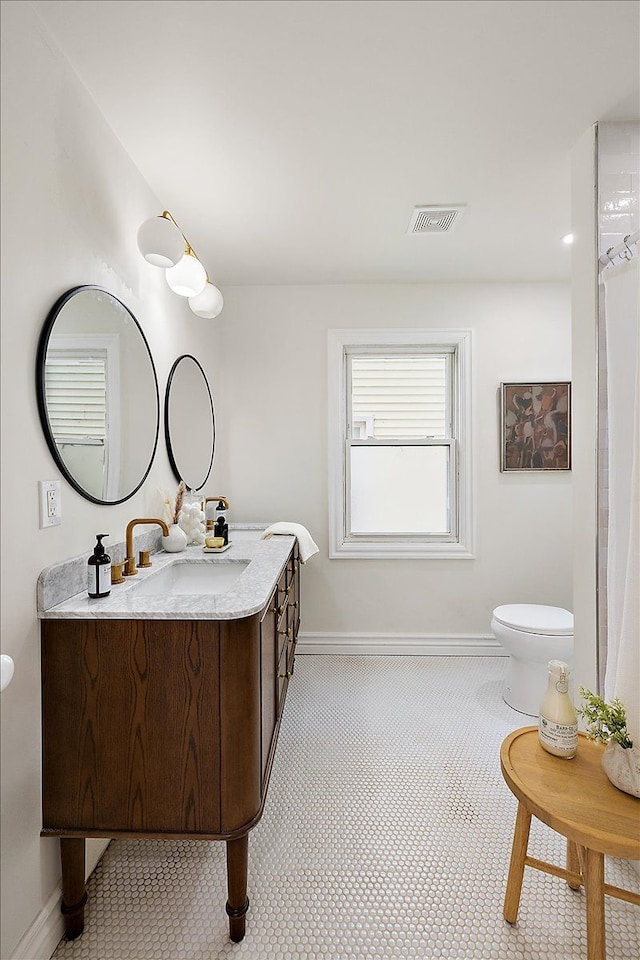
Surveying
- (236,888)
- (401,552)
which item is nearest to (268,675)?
(236,888)

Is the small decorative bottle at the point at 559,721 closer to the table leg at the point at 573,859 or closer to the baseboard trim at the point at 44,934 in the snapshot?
the table leg at the point at 573,859

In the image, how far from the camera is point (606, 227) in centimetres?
180

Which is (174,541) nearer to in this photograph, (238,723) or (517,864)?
(238,723)

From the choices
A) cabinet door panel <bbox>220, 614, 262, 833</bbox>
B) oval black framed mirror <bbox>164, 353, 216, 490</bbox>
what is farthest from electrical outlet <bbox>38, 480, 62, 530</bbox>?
oval black framed mirror <bbox>164, 353, 216, 490</bbox>

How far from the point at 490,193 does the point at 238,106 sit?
118 cm

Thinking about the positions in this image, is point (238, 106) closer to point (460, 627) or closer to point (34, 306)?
point (34, 306)

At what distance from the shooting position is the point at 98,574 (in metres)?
1.47

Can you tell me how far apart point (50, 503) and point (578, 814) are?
1.56 meters

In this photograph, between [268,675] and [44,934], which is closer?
[44,934]

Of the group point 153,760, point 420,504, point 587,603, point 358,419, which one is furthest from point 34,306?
point 420,504

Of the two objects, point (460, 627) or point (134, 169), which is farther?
point (460, 627)

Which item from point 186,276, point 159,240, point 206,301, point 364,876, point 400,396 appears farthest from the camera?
point 400,396

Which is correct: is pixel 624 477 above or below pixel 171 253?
below

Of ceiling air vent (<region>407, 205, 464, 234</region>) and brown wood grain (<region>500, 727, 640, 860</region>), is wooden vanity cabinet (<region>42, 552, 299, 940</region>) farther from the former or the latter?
ceiling air vent (<region>407, 205, 464, 234</region>)
